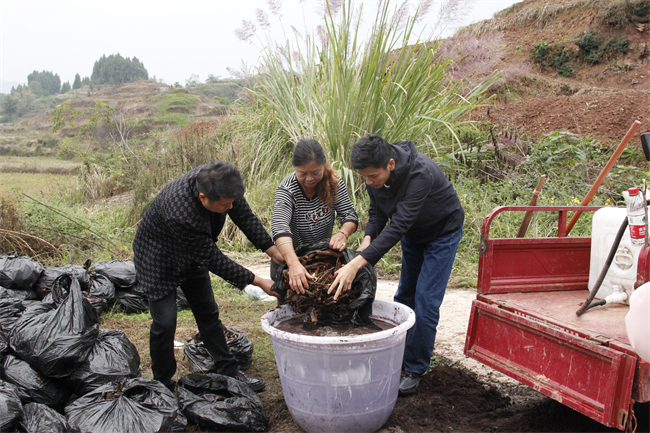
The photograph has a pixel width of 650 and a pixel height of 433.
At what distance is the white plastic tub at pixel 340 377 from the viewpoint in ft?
6.77

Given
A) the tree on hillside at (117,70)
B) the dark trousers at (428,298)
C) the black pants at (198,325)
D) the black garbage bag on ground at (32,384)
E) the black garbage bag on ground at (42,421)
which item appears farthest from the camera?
the tree on hillside at (117,70)

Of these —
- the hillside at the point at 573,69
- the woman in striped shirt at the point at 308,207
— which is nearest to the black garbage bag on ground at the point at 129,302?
the woman in striped shirt at the point at 308,207

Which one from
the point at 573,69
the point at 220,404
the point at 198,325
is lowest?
the point at 220,404

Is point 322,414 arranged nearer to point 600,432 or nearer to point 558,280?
point 600,432

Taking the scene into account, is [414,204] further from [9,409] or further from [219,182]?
[9,409]

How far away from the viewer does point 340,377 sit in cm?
211

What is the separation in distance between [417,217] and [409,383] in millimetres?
981

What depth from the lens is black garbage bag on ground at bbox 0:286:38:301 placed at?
367cm

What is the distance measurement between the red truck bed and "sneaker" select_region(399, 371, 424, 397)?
1.38 feet

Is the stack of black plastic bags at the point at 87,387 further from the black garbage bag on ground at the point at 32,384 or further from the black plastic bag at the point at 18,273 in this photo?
the black plastic bag at the point at 18,273

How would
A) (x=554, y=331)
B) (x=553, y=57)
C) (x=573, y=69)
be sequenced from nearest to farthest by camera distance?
1. (x=554, y=331)
2. (x=573, y=69)
3. (x=553, y=57)

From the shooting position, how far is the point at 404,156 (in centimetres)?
257

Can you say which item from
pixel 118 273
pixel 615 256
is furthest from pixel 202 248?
pixel 118 273

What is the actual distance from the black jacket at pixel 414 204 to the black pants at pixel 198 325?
1073mm
